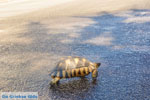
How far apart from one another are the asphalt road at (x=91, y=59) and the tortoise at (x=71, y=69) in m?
0.19

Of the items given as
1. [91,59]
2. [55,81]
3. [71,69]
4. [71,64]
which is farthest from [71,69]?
[91,59]

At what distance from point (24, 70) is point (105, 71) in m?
1.84

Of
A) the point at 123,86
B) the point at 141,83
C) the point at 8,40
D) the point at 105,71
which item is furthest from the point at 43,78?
the point at 8,40

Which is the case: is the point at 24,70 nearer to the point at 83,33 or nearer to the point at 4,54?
the point at 4,54

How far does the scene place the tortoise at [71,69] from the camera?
3854mm

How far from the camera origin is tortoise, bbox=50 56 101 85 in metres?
3.85

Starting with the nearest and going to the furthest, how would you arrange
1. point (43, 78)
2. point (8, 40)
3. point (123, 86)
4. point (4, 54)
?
point (123, 86)
point (43, 78)
point (4, 54)
point (8, 40)

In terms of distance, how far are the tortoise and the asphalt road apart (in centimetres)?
19

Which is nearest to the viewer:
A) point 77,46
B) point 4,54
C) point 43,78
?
point 43,78

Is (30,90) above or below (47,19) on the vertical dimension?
below

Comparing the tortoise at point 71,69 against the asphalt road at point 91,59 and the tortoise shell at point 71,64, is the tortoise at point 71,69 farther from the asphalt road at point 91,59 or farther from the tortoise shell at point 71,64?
the asphalt road at point 91,59

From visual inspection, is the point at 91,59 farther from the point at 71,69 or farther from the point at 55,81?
the point at 55,81

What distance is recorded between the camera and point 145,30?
25.5ft

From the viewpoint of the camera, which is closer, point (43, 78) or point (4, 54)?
point (43, 78)
